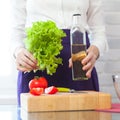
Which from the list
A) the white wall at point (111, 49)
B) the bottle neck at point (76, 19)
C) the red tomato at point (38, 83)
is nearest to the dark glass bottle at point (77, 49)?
the bottle neck at point (76, 19)

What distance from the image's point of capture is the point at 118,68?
166cm

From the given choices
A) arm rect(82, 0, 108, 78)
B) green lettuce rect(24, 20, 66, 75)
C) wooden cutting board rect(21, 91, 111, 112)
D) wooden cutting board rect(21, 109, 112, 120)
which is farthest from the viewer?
arm rect(82, 0, 108, 78)

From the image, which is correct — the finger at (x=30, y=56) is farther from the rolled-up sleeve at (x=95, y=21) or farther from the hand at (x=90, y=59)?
the rolled-up sleeve at (x=95, y=21)

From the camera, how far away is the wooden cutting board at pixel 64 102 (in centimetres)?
96

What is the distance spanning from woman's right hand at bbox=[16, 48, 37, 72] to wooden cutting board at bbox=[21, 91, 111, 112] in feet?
0.61

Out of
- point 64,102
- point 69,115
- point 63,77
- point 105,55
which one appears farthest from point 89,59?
point 105,55

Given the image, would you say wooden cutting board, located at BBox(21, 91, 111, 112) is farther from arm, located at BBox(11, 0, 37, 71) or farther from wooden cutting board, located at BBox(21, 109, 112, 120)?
arm, located at BBox(11, 0, 37, 71)

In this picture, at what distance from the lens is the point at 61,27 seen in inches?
51.1

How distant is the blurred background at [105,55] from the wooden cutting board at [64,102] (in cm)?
64

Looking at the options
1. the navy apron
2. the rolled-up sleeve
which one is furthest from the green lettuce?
the rolled-up sleeve

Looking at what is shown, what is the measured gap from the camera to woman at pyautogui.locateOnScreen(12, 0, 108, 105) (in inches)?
49.4

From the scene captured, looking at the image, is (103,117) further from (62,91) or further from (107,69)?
(107,69)

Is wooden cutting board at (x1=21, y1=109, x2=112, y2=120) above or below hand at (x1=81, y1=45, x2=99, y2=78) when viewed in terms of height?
below

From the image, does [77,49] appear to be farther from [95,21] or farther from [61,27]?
[95,21]
